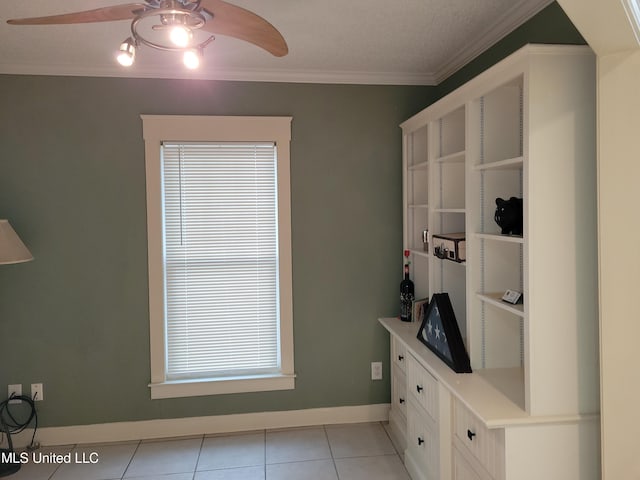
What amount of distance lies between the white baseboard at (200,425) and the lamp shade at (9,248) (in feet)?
4.03

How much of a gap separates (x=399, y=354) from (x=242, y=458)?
120cm

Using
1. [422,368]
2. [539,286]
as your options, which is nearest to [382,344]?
[422,368]

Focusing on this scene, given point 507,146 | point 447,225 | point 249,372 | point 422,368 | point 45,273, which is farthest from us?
point 249,372

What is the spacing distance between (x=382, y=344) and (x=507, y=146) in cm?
172

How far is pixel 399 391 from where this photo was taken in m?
3.00

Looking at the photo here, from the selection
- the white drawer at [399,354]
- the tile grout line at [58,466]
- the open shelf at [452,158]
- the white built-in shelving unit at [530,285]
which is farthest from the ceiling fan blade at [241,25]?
the tile grout line at [58,466]

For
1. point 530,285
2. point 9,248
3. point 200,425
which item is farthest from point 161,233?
point 530,285

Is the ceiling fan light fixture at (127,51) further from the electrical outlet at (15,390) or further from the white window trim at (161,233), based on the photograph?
the electrical outlet at (15,390)

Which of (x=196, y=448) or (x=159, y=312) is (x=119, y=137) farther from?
(x=196, y=448)

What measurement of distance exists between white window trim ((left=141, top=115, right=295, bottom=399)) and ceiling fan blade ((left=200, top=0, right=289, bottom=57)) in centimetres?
131

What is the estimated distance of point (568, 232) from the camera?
1713 millimetres

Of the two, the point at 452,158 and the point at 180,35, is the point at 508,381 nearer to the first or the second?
the point at 452,158

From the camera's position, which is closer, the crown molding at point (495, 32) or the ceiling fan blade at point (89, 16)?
the ceiling fan blade at point (89, 16)

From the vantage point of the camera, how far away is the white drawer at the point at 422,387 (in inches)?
89.4
